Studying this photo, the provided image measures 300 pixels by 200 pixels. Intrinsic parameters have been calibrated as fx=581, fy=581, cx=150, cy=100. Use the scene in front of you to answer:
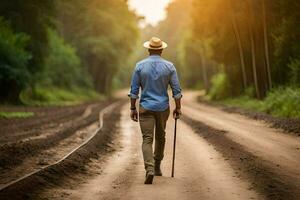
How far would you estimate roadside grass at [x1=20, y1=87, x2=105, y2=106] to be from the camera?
42.2m

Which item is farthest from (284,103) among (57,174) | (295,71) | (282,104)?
(57,174)

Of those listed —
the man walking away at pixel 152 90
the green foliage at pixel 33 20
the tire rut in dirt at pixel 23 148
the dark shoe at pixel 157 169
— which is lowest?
the dark shoe at pixel 157 169

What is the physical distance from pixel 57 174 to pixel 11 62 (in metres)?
25.9

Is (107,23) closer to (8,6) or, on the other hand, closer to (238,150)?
(8,6)

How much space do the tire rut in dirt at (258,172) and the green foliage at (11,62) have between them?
21.4 metres

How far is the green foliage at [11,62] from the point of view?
34.6 metres

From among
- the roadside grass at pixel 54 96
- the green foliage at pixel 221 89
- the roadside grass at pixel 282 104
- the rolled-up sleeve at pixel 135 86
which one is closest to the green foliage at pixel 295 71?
the roadside grass at pixel 282 104

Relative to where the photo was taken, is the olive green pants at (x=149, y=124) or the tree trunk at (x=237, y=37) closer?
the olive green pants at (x=149, y=124)

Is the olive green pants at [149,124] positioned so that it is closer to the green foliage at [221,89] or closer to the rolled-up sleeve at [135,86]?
the rolled-up sleeve at [135,86]

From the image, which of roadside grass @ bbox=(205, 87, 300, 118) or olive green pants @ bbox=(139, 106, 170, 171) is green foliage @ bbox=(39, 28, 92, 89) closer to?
roadside grass @ bbox=(205, 87, 300, 118)

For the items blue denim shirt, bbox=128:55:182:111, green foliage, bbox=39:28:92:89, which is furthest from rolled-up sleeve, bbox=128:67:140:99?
green foliage, bbox=39:28:92:89

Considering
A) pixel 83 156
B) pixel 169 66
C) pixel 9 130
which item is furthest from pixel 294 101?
pixel 169 66

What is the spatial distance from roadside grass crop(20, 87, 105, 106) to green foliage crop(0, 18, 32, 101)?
2764 mm

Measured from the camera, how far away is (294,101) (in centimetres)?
2478
